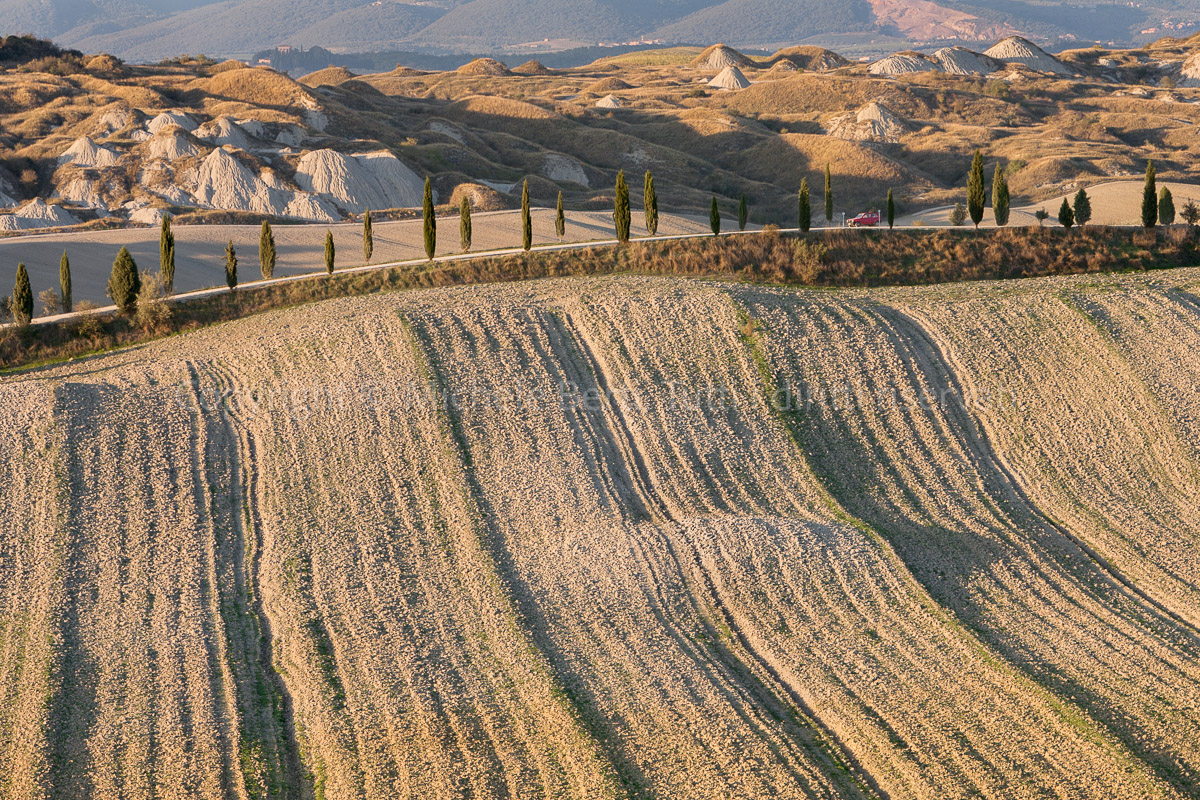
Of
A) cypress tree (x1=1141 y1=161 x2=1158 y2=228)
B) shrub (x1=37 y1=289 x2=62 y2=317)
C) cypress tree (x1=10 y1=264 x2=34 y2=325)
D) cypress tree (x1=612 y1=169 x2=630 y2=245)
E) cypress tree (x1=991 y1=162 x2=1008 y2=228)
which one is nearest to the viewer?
cypress tree (x1=10 y1=264 x2=34 y2=325)

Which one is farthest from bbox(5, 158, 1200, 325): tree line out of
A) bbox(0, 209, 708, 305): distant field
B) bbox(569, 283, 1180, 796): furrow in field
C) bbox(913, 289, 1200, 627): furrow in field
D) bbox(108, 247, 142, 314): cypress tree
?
bbox(913, 289, 1200, 627): furrow in field

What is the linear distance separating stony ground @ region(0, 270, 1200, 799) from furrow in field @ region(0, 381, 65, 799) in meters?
0.10

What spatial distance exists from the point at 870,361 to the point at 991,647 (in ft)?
53.0

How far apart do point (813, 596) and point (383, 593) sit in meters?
10.6

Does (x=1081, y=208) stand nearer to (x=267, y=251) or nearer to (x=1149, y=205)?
(x=1149, y=205)

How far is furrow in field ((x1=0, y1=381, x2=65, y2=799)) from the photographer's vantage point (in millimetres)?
20641

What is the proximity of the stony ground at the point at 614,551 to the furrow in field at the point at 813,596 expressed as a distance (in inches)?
3.8

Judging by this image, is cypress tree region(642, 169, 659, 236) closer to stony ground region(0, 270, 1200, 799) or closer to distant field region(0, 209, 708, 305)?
distant field region(0, 209, 708, 305)

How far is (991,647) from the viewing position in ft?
80.0

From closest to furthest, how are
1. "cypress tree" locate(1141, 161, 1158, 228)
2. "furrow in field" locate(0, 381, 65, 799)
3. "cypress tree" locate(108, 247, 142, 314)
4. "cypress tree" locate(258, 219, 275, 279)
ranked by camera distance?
1. "furrow in field" locate(0, 381, 65, 799)
2. "cypress tree" locate(108, 247, 142, 314)
3. "cypress tree" locate(258, 219, 275, 279)
4. "cypress tree" locate(1141, 161, 1158, 228)

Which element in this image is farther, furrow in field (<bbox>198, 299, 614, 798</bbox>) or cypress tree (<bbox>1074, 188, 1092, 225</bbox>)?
cypress tree (<bbox>1074, 188, 1092, 225</bbox>)

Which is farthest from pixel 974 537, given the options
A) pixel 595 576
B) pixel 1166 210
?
pixel 1166 210

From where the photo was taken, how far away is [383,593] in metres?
26.1

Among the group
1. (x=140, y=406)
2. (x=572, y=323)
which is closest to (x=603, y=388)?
(x=572, y=323)
